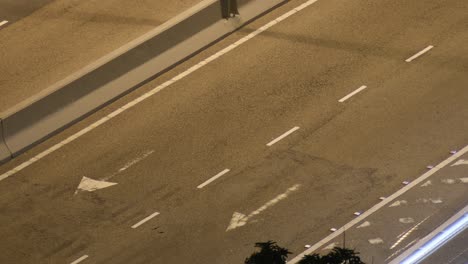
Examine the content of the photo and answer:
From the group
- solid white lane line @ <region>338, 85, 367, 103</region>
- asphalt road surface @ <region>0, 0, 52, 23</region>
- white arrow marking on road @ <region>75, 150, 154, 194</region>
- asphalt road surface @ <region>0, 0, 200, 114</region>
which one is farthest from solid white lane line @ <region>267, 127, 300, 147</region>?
asphalt road surface @ <region>0, 0, 52, 23</region>

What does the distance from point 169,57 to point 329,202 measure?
519 centimetres

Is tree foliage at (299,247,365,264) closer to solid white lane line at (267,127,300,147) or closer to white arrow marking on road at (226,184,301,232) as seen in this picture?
white arrow marking on road at (226,184,301,232)

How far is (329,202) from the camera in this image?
19.2 metres

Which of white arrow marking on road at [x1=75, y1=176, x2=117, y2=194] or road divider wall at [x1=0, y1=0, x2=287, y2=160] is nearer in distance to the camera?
road divider wall at [x1=0, y1=0, x2=287, y2=160]

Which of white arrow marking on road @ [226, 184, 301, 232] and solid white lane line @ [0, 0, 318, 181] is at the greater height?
solid white lane line @ [0, 0, 318, 181]

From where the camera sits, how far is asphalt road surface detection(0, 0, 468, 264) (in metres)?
18.8

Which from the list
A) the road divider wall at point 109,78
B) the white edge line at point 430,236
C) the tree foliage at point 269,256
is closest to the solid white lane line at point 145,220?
the white edge line at point 430,236

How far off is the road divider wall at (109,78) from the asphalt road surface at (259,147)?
4.06 metres

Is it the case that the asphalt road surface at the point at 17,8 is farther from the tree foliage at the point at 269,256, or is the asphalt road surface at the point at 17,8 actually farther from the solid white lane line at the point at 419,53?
the tree foliage at the point at 269,256

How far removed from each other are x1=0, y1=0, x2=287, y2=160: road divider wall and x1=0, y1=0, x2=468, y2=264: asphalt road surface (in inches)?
160

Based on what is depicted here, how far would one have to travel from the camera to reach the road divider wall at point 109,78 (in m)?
13.5

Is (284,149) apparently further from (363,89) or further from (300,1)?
(300,1)

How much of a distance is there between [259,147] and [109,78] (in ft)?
21.9

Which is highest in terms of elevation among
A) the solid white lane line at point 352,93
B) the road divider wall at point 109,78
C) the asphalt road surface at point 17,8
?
the asphalt road surface at point 17,8
